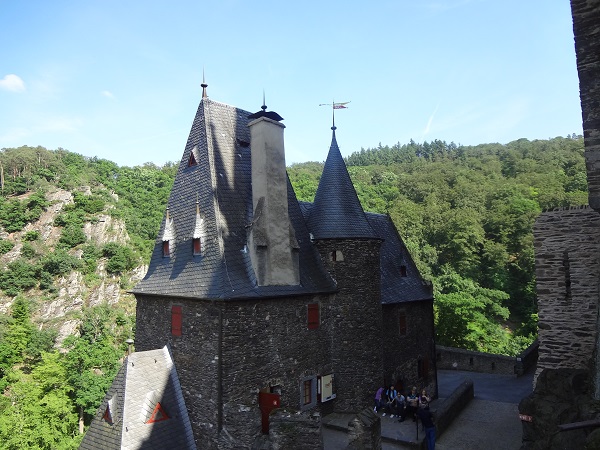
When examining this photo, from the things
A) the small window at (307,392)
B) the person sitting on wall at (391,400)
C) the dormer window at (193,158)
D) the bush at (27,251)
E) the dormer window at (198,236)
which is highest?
the dormer window at (193,158)

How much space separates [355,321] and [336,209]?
3734mm

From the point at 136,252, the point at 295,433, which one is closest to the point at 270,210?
the point at 295,433

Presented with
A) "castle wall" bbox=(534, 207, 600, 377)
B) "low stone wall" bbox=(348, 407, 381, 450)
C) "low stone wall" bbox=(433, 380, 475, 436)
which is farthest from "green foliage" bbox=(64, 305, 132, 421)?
"castle wall" bbox=(534, 207, 600, 377)

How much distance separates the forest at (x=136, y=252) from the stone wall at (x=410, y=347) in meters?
9.22

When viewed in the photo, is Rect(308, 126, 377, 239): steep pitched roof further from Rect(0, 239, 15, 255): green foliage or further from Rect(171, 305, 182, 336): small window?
Rect(0, 239, 15, 255): green foliage

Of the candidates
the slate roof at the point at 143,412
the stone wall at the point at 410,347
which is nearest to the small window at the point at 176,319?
the slate roof at the point at 143,412

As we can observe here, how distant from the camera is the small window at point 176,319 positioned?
11.5 m

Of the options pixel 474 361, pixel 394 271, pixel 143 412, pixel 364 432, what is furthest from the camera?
pixel 474 361

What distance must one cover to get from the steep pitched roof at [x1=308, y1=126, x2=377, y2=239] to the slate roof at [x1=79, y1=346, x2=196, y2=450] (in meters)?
6.19

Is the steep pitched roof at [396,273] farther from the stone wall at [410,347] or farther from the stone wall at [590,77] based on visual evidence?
the stone wall at [590,77]

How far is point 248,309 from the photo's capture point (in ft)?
34.7

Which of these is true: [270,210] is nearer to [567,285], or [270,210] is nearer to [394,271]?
[394,271]

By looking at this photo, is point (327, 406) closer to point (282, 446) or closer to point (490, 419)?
point (282, 446)

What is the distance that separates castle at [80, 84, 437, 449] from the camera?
399 inches
